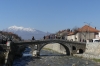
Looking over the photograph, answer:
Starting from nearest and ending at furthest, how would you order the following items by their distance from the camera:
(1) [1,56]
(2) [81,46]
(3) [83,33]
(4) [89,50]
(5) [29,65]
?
(1) [1,56]
(5) [29,65]
(4) [89,50]
(2) [81,46]
(3) [83,33]

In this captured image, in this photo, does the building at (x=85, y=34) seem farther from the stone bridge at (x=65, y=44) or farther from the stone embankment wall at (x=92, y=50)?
the stone embankment wall at (x=92, y=50)

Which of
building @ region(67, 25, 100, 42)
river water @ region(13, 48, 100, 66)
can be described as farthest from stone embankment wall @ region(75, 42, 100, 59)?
building @ region(67, 25, 100, 42)

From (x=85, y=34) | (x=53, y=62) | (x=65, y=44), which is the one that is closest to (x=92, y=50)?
(x=65, y=44)

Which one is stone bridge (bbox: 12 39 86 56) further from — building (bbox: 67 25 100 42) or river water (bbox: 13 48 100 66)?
building (bbox: 67 25 100 42)

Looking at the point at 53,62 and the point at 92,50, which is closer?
the point at 53,62

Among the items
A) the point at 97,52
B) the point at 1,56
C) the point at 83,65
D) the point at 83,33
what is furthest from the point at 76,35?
the point at 1,56

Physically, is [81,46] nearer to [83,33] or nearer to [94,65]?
[83,33]

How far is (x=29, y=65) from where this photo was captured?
1917 inches

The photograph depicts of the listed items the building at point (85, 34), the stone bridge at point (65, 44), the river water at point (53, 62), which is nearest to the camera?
the river water at point (53, 62)

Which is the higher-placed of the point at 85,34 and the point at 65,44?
the point at 85,34

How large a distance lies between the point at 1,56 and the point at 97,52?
34.3 m

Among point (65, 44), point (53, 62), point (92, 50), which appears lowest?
point (53, 62)

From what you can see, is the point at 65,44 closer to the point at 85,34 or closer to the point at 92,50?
the point at 92,50

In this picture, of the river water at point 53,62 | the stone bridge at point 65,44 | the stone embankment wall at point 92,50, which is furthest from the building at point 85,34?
the river water at point 53,62
